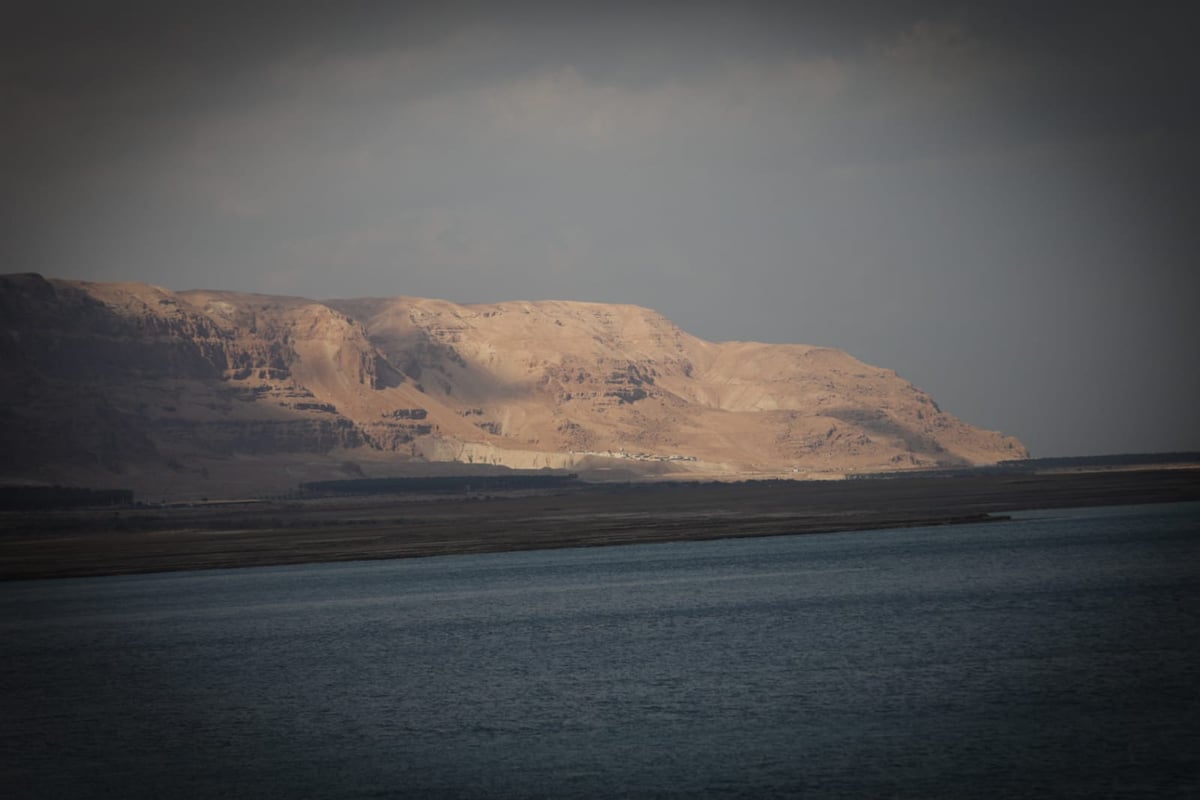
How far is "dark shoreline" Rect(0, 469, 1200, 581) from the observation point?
124m

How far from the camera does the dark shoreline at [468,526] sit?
124438mm

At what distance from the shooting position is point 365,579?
343 ft

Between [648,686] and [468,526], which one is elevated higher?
[468,526]

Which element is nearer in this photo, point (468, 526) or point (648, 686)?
point (648, 686)

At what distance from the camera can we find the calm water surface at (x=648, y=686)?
35.5m

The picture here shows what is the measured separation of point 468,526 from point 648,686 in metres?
108

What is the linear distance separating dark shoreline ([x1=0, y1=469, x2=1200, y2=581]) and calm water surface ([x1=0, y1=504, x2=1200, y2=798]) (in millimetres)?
31366

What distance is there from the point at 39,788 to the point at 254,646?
30379 mm

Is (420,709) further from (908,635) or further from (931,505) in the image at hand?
(931,505)

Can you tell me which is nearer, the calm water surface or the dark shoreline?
the calm water surface

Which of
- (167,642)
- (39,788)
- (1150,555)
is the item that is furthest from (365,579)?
(39,788)

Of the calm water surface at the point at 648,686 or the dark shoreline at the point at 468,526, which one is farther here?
the dark shoreline at the point at 468,526

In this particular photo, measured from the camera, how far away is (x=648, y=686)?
160 ft

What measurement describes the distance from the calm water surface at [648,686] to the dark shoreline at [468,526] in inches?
1235
